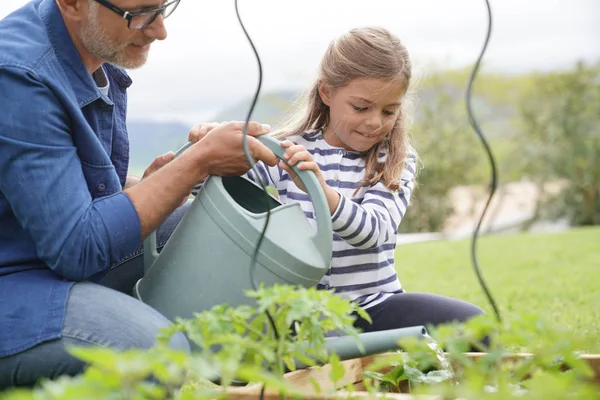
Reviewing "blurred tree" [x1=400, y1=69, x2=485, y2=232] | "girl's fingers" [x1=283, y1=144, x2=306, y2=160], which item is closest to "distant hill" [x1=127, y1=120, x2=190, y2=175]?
"girl's fingers" [x1=283, y1=144, x2=306, y2=160]

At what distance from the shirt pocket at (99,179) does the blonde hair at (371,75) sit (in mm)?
629

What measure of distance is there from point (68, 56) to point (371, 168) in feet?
2.80

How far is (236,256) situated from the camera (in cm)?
162

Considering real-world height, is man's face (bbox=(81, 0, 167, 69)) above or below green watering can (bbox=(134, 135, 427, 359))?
above

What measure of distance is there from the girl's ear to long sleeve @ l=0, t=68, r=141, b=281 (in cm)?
79

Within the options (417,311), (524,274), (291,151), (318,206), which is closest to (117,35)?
(291,151)

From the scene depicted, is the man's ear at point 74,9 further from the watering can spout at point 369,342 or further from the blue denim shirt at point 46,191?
the watering can spout at point 369,342

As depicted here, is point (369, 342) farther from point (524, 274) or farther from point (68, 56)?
point (524, 274)

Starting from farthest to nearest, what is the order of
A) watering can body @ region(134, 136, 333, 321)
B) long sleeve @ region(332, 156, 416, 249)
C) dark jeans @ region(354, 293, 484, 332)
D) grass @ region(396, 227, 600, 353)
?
grass @ region(396, 227, 600, 353), dark jeans @ region(354, 293, 484, 332), long sleeve @ region(332, 156, 416, 249), watering can body @ region(134, 136, 333, 321)

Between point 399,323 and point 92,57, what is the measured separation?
1015 millimetres

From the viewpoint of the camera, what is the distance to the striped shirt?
203cm

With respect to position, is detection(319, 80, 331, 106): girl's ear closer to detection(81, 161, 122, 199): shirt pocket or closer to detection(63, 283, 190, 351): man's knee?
detection(81, 161, 122, 199): shirt pocket

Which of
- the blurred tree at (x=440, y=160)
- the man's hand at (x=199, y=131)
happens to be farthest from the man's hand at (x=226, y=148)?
the blurred tree at (x=440, y=160)

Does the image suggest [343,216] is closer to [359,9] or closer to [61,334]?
[61,334]
